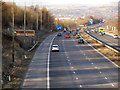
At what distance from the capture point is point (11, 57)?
107 feet

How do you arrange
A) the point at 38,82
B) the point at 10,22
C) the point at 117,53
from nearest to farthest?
1. the point at 38,82
2. the point at 117,53
3. the point at 10,22

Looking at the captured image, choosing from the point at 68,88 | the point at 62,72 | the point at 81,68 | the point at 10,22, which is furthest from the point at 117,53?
the point at 10,22

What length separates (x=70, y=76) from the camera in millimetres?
24453

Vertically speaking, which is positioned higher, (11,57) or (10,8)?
(10,8)

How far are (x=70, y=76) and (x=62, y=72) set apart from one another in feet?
7.20

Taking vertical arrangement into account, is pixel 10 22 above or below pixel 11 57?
above

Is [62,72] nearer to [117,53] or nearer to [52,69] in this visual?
[52,69]

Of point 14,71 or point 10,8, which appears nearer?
point 14,71

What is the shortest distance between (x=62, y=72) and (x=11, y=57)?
8.78 metres

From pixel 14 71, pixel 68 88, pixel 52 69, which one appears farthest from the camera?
pixel 52 69

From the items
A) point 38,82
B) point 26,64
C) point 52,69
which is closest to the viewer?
point 38,82

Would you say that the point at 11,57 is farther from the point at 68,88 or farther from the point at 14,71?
the point at 68,88

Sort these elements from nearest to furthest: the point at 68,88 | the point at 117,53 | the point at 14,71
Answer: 1. the point at 68,88
2. the point at 14,71
3. the point at 117,53

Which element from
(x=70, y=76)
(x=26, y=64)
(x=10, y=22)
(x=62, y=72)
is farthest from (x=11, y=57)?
(x=10, y=22)
